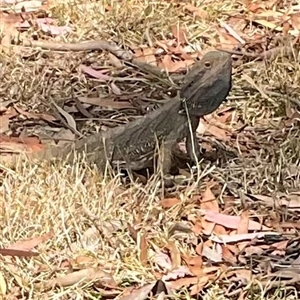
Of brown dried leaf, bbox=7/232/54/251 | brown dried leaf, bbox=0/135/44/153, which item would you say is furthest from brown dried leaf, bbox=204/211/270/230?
brown dried leaf, bbox=0/135/44/153

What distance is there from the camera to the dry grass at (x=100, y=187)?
10.3 ft

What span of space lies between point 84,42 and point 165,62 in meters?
0.42

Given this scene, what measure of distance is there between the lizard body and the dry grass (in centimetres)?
Result: 13

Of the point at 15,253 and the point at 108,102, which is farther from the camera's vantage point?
the point at 108,102

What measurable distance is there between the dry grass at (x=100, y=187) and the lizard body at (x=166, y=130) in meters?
0.13

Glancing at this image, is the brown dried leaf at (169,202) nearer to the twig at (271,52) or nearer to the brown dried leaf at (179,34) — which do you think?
the twig at (271,52)

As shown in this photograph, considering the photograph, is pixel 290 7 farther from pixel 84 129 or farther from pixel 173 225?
pixel 173 225

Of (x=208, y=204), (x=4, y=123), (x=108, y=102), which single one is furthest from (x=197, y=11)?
(x=208, y=204)

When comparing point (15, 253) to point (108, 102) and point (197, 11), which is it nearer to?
point (108, 102)

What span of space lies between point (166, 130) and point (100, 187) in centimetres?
41

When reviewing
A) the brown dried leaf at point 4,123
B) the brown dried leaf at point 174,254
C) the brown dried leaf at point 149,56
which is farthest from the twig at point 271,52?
the brown dried leaf at point 174,254

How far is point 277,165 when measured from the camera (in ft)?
12.2

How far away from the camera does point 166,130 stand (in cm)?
373

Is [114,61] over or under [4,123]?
over
